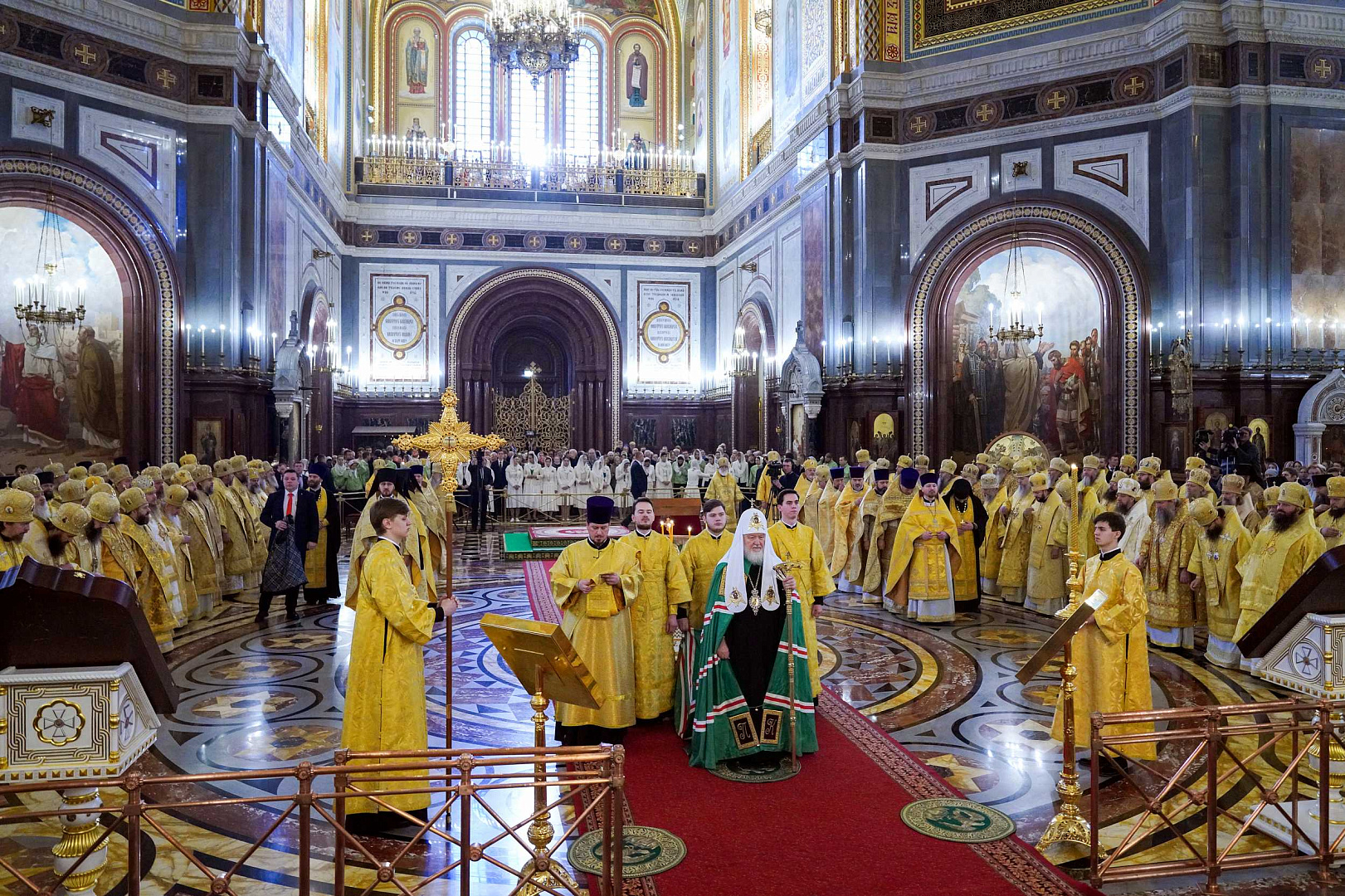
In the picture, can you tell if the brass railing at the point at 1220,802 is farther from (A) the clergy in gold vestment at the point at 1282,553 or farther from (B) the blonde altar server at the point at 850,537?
(B) the blonde altar server at the point at 850,537

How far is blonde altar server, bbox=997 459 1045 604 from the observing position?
10102 millimetres

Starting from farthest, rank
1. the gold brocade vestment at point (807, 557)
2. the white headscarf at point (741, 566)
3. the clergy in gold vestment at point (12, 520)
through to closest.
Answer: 1. the gold brocade vestment at point (807, 557)
2. the clergy in gold vestment at point (12, 520)
3. the white headscarf at point (741, 566)

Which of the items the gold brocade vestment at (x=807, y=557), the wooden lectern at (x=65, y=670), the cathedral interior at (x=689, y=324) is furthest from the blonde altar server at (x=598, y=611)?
the wooden lectern at (x=65, y=670)

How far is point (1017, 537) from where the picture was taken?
33.4 feet

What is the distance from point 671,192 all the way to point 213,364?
15.3m

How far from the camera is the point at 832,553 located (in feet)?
38.1

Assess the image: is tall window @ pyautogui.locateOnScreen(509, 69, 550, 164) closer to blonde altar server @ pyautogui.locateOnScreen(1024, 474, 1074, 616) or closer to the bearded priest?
blonde altar server @ pyautogui.locateOnScreen(1024, 474, 1074, 616)

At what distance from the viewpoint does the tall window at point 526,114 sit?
2678cm

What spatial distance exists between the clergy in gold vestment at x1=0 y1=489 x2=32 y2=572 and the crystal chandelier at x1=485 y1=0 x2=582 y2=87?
57.2 ft

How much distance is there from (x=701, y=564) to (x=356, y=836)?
8.74ft

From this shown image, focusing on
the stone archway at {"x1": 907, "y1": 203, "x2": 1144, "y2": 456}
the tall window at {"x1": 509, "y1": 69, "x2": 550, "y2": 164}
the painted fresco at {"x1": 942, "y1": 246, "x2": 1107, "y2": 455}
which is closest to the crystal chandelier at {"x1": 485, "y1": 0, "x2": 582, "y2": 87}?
the tall window at {"x1": 509, "y1": 69, "x2": 550, "y2": 164}

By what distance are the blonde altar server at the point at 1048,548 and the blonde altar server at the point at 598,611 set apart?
5.64m

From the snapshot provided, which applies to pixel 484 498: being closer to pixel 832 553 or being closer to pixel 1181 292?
pixel 832 553

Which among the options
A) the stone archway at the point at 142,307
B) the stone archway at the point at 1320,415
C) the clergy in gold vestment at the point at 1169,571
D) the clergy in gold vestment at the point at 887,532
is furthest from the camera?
the stone archway at the point at 1320,415
